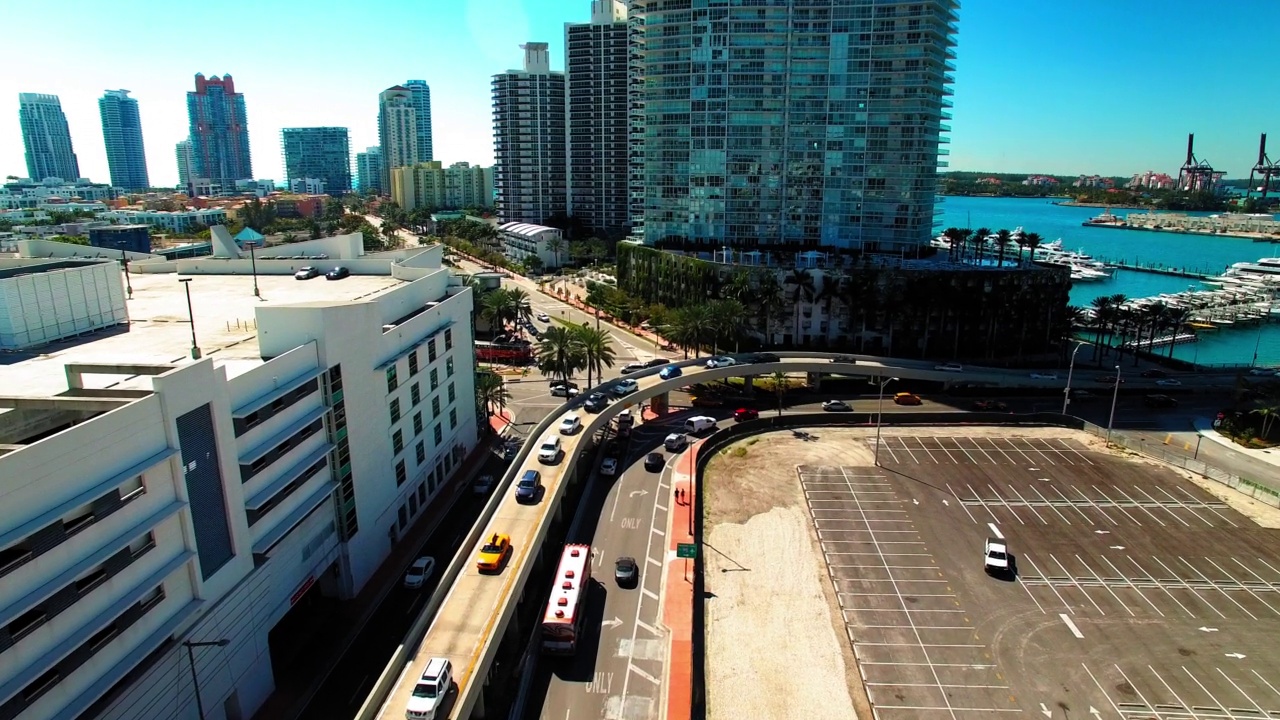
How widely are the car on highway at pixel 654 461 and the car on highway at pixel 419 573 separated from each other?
19.2m

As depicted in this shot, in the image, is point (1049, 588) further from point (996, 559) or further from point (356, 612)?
point (356, 612)

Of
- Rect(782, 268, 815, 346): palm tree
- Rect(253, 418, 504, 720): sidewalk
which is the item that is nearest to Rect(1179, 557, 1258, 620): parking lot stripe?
Rect(253, 418, 504, 720): sidewalk

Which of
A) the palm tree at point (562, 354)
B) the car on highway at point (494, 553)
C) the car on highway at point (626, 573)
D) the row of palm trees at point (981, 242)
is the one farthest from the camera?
the row of palm trees at point (981, 242)

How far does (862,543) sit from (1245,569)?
72.6 feet

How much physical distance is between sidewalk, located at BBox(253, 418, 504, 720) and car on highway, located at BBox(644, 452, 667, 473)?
1293 cm

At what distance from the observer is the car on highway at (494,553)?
33.4m

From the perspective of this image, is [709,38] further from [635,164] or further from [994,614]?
[994,614]

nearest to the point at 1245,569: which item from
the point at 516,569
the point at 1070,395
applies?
the point at 1070,395

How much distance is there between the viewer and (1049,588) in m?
39.7

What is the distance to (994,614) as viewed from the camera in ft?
122

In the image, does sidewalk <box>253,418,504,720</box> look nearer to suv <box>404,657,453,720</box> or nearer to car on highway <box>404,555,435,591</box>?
car on highway <box>404,555,435,591</box>

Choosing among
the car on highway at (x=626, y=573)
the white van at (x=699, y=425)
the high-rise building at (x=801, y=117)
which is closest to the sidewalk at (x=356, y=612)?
the car on highway at (x=626, y=573)

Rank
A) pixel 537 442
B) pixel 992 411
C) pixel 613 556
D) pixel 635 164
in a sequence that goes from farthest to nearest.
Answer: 1. pixel 635 164
2. pixel 992 411
3. pixel 537 442
4. pixel 613 556

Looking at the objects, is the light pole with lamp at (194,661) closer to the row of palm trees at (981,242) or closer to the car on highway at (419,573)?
the car on highway at (419,573)
